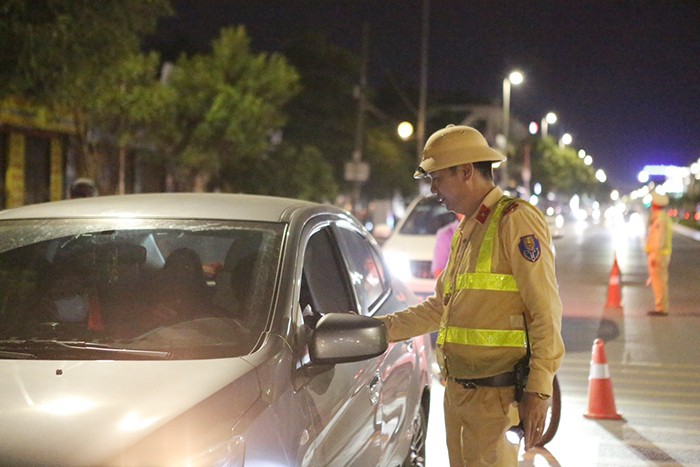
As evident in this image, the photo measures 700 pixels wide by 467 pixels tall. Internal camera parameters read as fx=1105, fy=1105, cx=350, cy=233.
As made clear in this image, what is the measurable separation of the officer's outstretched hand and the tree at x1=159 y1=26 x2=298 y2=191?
76.9 feet

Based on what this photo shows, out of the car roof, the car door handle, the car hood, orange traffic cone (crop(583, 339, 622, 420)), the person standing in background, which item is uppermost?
the car roof

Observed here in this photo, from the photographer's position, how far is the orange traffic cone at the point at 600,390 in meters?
8.55

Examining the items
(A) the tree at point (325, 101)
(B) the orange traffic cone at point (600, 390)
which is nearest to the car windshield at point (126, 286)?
(B) the orange traffic cone at point (600, 390)

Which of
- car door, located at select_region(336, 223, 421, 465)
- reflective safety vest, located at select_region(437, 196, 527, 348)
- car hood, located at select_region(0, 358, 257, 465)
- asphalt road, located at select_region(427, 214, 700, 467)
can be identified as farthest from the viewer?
asphalt road, located at select_region(427, 214, 700, 467)

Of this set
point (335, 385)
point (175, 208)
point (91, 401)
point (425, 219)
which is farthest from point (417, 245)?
point (91, 401)

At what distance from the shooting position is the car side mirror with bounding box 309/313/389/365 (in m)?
3.78

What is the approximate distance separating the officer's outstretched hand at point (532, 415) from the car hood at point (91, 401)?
109 centimetres

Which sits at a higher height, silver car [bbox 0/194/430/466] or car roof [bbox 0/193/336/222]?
car roof [bbox 0/193/336/222]

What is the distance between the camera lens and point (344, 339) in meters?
3.85

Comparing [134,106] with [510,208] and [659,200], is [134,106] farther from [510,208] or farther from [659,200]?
[510,208]

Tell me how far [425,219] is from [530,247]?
1140cm

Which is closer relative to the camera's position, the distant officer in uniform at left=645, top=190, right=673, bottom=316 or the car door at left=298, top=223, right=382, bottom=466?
the car door at left=298, top=223, right=382, bottom=466

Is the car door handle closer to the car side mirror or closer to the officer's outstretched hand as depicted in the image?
the car side mirror

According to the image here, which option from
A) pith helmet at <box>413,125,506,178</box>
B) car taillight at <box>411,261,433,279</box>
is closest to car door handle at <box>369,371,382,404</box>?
pith helmet at <box>413,125,506,178</box>
